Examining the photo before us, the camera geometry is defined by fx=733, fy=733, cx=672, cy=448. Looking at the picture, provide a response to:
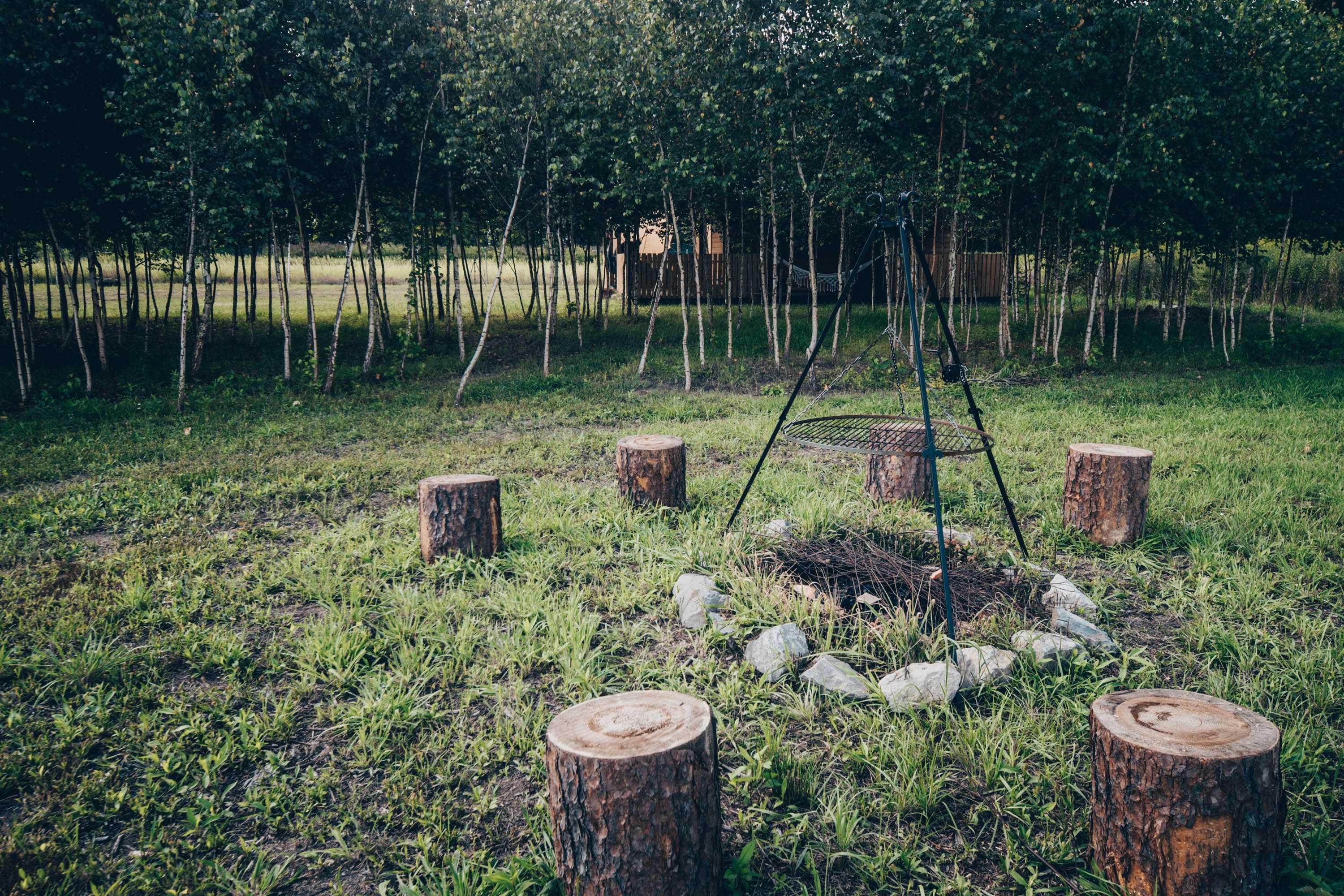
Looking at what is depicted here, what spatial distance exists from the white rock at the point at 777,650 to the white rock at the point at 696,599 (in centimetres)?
35

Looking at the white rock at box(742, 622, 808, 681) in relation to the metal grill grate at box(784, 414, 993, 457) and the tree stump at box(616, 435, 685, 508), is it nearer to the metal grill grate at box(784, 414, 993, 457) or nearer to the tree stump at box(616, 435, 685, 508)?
the metal grill grate at box(784, 414, 993, 457)

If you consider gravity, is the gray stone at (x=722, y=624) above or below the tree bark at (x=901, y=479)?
below

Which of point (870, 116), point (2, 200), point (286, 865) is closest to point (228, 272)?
point (2, 200)

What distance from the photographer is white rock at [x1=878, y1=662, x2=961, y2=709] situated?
2.90 metres

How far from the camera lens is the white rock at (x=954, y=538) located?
4.29m

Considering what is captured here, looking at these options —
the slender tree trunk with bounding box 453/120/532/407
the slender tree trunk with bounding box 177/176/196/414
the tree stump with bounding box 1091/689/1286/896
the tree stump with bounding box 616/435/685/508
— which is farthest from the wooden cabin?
the tree stump with bounding box 1091/689/1286/896

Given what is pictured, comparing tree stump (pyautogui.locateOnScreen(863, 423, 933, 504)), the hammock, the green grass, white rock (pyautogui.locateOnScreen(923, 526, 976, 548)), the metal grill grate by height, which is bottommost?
the green grass

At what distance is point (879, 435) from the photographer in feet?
14.5

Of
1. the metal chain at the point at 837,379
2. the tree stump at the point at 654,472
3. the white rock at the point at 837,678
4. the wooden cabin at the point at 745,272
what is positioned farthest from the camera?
the wooden cabin at the point at 745,272

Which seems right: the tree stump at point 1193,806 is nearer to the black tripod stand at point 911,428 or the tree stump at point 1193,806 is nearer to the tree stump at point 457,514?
the black tripod stand at point 911,428

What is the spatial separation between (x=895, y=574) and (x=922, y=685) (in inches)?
40.3

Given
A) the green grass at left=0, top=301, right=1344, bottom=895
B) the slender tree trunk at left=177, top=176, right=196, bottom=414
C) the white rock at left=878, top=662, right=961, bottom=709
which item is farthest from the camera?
the slender tree trunk at left=177, top=176, right=196, bottom=414

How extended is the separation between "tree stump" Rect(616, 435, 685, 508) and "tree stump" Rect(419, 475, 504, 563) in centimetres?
108

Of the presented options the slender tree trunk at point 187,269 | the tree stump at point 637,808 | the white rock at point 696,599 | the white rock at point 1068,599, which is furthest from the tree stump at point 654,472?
the slender tree trunk at point 187,269
